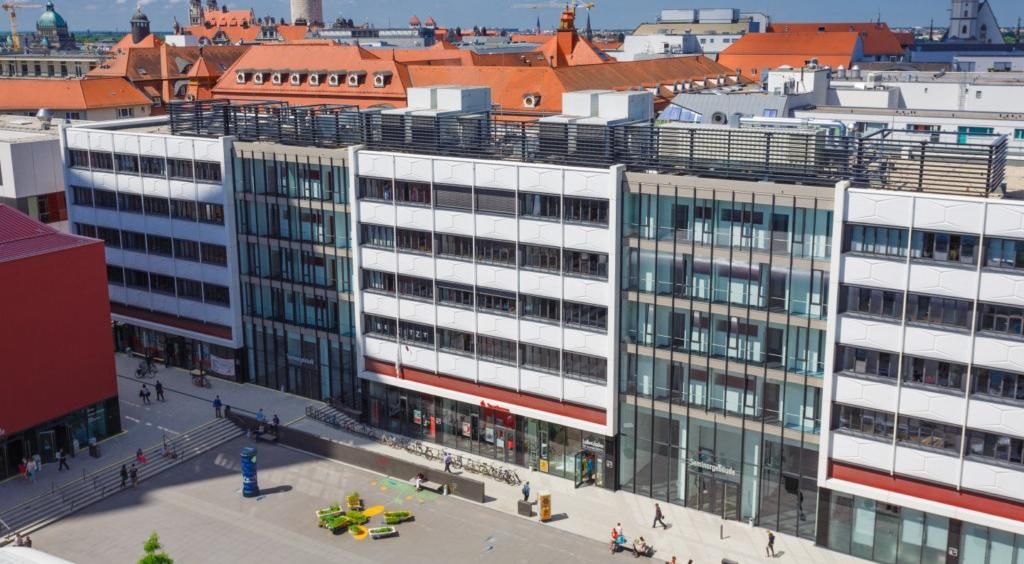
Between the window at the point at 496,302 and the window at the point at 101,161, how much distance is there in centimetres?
3297

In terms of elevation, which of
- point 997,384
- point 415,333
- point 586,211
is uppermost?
point 586,211

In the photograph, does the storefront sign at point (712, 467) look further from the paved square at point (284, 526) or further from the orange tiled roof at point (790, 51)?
the orange tiled roof at point (790, 51)

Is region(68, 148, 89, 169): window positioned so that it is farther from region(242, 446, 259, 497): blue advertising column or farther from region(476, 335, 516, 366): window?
region(476, 335, 516, 366): window

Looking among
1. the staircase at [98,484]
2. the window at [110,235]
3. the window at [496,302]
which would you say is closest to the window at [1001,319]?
the window at [496,302]

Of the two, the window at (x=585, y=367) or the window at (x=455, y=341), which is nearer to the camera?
the window at (x=585, y=367)

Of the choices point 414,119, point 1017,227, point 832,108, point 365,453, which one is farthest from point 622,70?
point 1017,227

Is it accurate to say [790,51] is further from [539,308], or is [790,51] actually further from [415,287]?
[539,308]

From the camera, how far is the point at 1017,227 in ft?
140

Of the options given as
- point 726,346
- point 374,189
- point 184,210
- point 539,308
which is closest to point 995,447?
point 726,346

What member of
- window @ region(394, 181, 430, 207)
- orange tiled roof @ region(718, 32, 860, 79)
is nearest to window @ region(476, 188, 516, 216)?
window @ region(394, 181, 430, 207)

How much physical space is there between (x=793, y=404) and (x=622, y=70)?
254 feet

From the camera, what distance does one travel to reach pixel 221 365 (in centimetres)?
7494

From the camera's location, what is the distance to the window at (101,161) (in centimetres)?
7531

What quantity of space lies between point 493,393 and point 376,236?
12.4m
